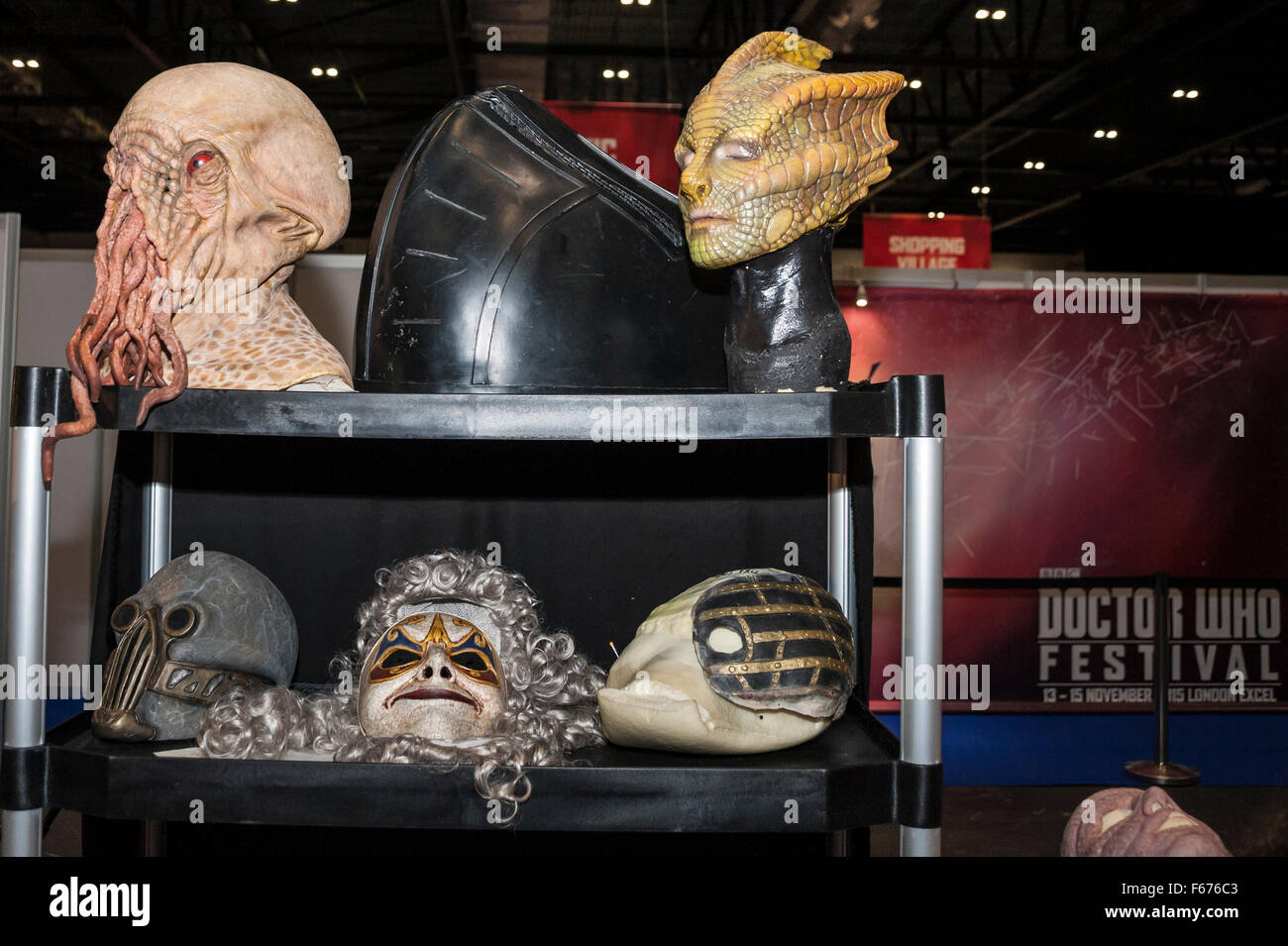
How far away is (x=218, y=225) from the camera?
1392 mm

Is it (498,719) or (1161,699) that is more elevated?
(498,719)

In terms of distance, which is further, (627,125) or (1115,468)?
(1115,468)

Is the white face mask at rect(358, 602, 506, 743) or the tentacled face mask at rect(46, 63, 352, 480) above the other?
the tentacled face mask at rect(46, 63, 352, 480)

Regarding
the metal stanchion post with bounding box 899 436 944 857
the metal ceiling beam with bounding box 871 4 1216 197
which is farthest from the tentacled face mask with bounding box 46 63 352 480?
the metal ceiling beam with bounding box 871 4 1216 197

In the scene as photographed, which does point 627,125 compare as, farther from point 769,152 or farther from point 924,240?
point 924,240

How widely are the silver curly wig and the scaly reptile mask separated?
1.74 feet

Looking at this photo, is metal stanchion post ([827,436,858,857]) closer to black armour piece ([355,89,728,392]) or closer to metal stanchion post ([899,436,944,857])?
black armour piece ([355,89,728,392])

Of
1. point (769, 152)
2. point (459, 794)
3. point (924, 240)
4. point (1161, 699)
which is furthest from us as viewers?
point (924, 240)

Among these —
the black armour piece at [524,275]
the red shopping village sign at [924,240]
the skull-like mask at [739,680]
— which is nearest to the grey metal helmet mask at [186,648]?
the black armour piece at [524,275]

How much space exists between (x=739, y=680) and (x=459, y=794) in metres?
0.34

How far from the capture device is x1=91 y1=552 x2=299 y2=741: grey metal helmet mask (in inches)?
49.4

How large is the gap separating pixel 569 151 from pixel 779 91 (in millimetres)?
312

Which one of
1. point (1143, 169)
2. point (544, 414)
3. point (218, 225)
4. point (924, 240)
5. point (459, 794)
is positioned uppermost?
point (1143, 169)

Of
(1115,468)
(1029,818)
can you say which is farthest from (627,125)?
(1029,818)
